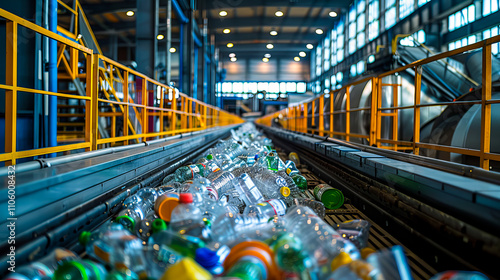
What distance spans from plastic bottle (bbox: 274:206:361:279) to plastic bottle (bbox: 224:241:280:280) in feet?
0.15

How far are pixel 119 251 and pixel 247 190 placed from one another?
5.47ft

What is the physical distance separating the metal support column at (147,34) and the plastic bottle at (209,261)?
999cm

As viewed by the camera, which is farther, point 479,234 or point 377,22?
point 377,22

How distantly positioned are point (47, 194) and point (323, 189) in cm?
226

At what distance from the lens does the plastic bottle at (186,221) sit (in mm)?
1570

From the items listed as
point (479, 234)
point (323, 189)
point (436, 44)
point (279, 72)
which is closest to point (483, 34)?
point (436, 44)

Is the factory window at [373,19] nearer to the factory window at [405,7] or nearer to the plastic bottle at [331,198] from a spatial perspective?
the factory window at [405,7]

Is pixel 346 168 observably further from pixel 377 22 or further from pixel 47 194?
pixel 377 22

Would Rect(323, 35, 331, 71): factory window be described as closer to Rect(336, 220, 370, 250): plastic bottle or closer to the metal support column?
the metal support column

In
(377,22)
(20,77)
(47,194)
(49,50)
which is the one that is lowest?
(47,194)

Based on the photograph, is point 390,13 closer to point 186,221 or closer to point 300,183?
point 300,183

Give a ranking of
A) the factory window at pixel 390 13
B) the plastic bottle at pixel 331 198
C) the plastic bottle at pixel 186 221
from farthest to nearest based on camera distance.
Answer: the factory window at pixel 390 13 < the plastic bottle at pixel 331 198 < the plastic bottle at pixel 186 221

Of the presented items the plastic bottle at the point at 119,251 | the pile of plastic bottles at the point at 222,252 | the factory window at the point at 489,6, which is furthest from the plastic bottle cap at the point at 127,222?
the factory window at the point at 489,6

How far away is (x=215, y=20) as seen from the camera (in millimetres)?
27500
